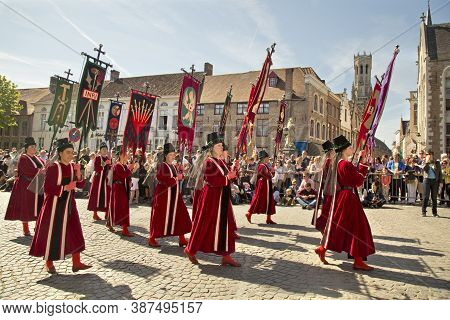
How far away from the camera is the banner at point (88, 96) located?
7.38 meters

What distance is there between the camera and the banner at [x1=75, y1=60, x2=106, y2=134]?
24.2 feet

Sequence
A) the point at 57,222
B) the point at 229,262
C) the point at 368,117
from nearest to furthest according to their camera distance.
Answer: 1. the point at 57,222
2. the point at 229,262
3. the point at 368,117

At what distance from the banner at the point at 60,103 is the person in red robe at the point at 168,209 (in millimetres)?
4607

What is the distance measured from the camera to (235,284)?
4.06m

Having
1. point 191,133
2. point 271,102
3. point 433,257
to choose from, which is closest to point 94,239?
point 191,133

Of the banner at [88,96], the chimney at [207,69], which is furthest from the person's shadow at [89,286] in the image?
the chimney at [207,69]

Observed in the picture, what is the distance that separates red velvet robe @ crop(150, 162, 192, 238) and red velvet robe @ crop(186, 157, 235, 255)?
3.21ft

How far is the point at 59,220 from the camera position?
4402 mm

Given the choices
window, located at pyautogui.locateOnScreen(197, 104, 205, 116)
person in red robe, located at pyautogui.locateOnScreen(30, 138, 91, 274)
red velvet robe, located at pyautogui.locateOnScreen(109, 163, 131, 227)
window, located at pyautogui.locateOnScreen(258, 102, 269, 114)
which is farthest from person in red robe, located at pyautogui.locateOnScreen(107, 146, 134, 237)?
window, located at pyautogui.locateOnScreen(197, 104, 205, 116)

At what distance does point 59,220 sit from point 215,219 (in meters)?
2.11

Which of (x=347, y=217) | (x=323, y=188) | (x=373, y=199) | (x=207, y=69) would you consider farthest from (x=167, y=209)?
(x=207, y=69)

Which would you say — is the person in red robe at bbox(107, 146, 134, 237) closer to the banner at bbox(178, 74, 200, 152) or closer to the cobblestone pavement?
the cobblestone pavement

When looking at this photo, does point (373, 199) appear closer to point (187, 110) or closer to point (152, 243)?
point (187, 110)
